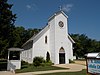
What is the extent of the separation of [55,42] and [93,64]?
2899 centimetres

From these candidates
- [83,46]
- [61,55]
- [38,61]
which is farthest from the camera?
[83,46]

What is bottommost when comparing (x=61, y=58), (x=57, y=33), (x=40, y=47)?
(x=61, y=58)

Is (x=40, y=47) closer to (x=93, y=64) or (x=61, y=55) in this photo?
(x=61, y=55)

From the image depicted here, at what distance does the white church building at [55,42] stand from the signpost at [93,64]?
92.8 feet

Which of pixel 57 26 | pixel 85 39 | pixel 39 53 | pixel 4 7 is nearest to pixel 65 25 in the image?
pixel 57 26

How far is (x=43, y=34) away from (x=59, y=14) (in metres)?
5.64

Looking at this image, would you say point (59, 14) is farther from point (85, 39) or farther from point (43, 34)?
point (85, 39)

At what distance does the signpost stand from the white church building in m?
28.3

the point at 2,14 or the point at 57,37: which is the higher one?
the point at 2,14

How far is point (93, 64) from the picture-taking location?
393 inches

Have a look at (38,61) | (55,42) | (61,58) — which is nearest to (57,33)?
(55,42)

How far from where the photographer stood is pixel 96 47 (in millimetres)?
89750

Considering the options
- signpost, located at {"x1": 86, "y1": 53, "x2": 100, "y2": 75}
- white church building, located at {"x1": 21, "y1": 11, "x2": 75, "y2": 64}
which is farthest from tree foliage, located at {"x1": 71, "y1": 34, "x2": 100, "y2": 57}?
signpost, located at {"x1": 86, "y1": 53, "x2": 100, "y2": 75}

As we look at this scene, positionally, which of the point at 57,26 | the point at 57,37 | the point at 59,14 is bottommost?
the point at 57,37
